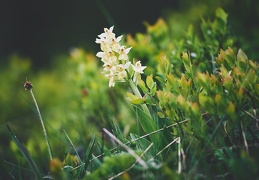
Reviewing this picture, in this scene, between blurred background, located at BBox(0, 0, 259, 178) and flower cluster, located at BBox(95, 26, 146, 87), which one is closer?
flower cluster, located at BBox(95, 26, 146, 87)

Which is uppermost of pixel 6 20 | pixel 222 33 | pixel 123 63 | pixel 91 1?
pixel 6 20

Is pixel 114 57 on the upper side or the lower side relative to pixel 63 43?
lower

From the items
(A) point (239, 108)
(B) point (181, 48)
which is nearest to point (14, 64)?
(B) point (181, 48)

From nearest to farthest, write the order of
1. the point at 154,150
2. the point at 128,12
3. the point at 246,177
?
the point at 246,177
the point at 154,150
the point at 128,12

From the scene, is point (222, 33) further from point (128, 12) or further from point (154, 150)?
point (128, 12)

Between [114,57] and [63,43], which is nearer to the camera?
[114,57]

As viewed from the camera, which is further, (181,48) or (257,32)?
(257,32)

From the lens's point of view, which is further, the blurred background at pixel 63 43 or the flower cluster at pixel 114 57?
the blurred background at pixel 63 43

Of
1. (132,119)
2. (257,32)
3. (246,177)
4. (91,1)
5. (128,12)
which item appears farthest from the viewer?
(91,1)
